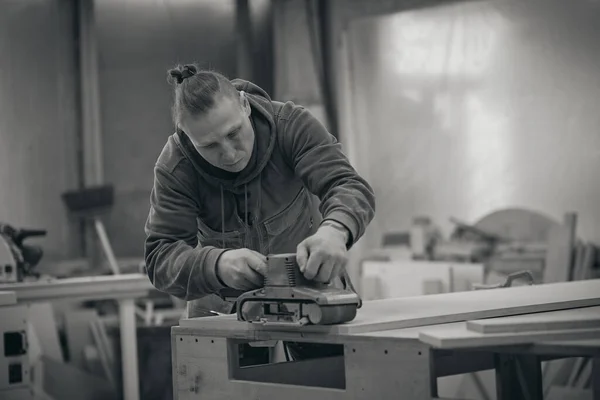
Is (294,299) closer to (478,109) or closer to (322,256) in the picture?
(322,256)

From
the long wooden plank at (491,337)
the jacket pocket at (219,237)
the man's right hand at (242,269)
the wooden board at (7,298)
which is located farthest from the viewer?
the wooden board at (7,298)

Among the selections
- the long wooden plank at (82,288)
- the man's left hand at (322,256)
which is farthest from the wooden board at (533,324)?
the long wooden plank at (82,288)

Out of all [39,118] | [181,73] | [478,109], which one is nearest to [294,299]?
[181,73]

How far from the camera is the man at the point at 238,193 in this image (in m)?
1.89

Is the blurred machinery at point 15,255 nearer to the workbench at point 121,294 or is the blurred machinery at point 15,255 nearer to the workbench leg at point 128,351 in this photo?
the workbench at point 121,294

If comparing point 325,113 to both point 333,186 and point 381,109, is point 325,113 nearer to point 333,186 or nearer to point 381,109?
point 381,109

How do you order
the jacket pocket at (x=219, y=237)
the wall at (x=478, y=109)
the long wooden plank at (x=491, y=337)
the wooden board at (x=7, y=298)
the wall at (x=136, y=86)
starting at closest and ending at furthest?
1. the long wooden plank at (x=491, y=337)
2. the jacket pocket at (x=219, y=237)
3. the wooden board at (x=7, y=298)
4. the wall at (x=478, y=109)
5. the wall at (x=136, y=86)

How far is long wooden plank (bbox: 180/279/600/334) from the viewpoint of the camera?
171 centimetres

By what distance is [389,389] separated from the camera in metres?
1.55

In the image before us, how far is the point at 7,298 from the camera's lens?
313 centimetres

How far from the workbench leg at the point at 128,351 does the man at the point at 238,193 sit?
156cm

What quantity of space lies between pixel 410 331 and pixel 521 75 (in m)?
3.84

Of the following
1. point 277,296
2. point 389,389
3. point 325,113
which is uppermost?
point 325,113

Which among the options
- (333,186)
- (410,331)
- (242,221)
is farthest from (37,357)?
(410,331)
